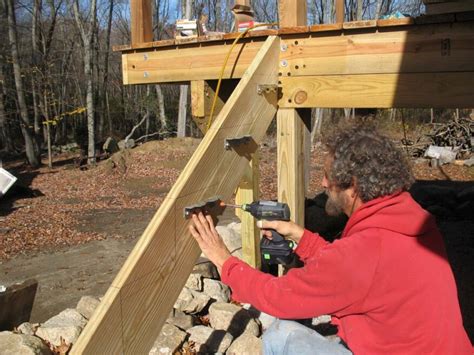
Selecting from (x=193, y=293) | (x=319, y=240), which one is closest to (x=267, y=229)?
(x=319, y=240)

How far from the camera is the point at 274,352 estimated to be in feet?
7.64

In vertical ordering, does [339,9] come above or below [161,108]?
above

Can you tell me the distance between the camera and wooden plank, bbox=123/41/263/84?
3707 millimetres

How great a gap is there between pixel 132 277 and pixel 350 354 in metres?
0.98

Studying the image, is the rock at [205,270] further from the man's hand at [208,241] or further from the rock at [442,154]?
the rock at [442,154]

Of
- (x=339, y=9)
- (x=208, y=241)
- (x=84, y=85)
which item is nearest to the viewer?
(x=208, y=241)

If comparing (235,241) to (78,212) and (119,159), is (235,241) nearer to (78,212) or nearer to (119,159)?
(78,212)

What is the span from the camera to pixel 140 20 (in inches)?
170

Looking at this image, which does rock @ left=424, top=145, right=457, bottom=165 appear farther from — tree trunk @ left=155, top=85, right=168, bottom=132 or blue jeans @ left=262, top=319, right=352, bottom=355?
blue jeans @ left=262, top=319, right=352, bottom=355

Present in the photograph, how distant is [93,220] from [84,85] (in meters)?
20.3

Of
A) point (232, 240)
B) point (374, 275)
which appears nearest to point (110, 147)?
point (232, 240)

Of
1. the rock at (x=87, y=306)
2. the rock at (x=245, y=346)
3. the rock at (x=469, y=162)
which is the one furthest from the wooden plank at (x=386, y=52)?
the rock at (x=469, y=162)

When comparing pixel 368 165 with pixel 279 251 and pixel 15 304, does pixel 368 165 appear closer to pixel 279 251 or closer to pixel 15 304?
pixel 279 251

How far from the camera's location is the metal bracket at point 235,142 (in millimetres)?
2516
